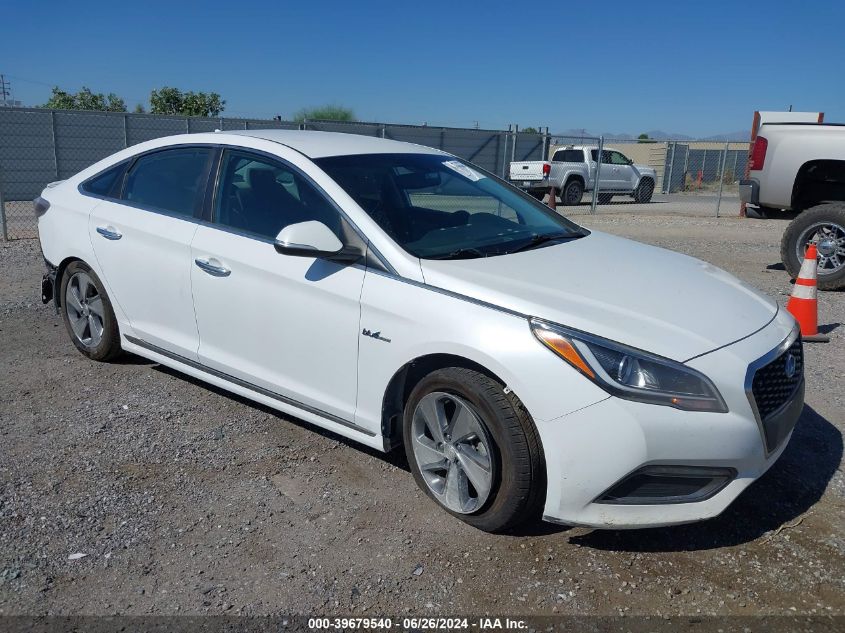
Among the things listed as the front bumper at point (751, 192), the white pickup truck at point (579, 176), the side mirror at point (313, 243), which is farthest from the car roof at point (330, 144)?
the white pickup truck at point (579, 176)

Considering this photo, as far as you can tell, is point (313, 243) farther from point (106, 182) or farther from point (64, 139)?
point (64, 139)

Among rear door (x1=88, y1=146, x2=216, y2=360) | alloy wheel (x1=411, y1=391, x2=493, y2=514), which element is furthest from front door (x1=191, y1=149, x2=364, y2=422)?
alloy wheel (x1=411, y1=391, x2=493, y2=514)

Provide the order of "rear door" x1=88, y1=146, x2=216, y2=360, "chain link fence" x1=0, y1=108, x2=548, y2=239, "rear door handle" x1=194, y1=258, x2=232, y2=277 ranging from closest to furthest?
"rear door handle" x1=194, y1=258, x2=232, y2=277 → "rear door" x1=88, y1=146, x2=216, y2=360 → "chain link fence" x1=0, y1=108, x2=548, y2=239

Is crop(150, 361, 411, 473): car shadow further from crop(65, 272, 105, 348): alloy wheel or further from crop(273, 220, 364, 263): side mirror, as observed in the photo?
crop(273, 220, 364, 263): side mirror

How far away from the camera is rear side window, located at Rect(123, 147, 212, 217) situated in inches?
170

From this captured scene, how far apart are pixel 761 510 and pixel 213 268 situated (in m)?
2.99

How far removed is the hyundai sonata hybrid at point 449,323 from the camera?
2805 mm

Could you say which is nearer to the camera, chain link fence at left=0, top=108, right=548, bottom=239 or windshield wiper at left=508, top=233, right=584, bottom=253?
windshield wiper at left=508, top=233, right=584, bottom=253

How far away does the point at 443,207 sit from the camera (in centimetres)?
407

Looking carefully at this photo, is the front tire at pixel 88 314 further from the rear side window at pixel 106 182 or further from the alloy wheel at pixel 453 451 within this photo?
the alloy wheel at pixel 453 451

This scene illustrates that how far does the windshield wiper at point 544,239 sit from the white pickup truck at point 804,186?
5.26 m

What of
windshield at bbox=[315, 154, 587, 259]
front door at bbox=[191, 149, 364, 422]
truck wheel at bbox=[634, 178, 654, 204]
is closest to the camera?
front door at bbox=[191, 149, 364, 422]

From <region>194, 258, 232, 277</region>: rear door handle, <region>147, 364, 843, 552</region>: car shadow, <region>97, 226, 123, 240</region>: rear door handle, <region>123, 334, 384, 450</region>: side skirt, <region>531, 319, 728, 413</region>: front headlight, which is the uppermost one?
<region>97, 226, 123, 240</region>: rear door handle

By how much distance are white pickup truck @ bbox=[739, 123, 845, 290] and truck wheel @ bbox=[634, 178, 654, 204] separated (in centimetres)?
1649
